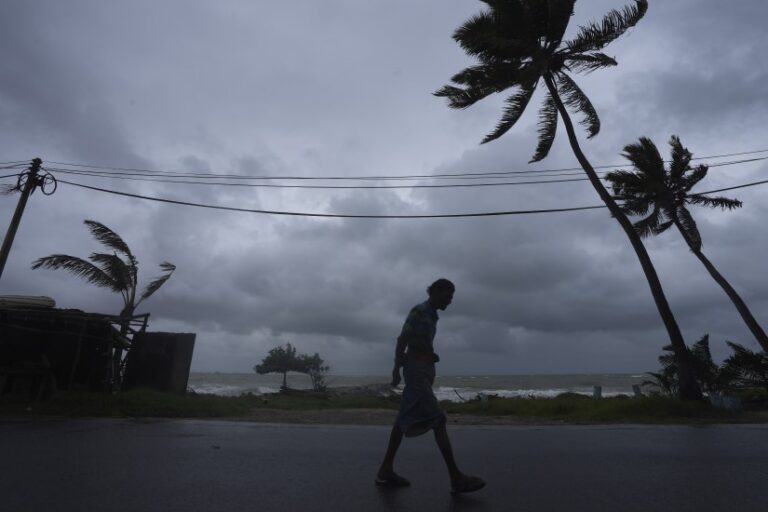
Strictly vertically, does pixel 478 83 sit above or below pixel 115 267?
above

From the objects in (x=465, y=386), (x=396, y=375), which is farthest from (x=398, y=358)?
(x=465, y=386)

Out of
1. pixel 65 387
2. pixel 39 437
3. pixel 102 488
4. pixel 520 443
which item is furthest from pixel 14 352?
pixel 520 443

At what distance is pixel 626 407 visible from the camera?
1254 centimetres

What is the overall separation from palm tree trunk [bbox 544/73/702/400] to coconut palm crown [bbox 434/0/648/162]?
1.24ft

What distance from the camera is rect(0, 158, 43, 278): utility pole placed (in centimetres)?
1272

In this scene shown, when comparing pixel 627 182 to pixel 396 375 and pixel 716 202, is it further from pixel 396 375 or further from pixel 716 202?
pixel 396 375

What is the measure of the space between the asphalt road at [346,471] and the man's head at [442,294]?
1.47 m

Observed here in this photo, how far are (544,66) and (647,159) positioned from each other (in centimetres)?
668

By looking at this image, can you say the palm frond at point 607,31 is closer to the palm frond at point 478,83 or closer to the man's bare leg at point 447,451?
the palm frond at point 478,83

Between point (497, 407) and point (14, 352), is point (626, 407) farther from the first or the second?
point (14, 352)

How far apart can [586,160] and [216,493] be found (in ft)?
44.2

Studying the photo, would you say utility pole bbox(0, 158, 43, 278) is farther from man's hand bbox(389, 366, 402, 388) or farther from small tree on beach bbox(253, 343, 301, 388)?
small tree on beach bbox(253, 343, 301, 388)

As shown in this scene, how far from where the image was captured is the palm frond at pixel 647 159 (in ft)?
61.9

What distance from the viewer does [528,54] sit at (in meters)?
14.7
